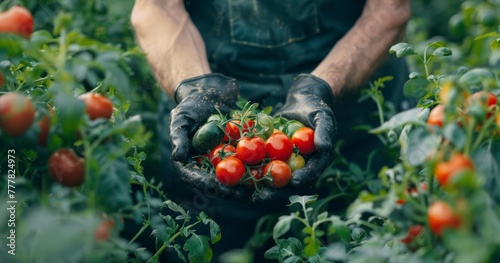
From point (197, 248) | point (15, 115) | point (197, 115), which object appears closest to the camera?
point (15, 115)

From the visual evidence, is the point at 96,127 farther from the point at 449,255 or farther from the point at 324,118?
the point at 324,118

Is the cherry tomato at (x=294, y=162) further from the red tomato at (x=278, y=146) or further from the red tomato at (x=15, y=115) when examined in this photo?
the red tomato at (x=15, y=115)

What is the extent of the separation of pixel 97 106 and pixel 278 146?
27.3 inches

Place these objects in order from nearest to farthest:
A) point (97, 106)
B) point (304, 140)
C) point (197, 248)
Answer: point (97, 106)
point (197, 248)
point (304, 140)

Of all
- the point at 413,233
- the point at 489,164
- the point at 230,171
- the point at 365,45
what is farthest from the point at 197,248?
the point at 365,45

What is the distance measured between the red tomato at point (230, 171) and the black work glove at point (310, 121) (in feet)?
0.32

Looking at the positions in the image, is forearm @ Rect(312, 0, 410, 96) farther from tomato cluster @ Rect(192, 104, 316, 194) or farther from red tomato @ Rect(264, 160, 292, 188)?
red tomato @ Rect(264, 160, 292, 188)

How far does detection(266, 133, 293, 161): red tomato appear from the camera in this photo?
185 centimetres

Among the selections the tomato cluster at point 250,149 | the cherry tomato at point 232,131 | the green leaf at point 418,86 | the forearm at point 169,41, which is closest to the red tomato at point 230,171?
the tomato cluster at point 250,149

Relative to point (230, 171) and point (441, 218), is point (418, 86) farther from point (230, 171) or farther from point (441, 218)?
point (441, 218)

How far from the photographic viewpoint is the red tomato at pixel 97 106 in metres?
1.26

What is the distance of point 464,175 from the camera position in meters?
0.97

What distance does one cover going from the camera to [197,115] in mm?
2010

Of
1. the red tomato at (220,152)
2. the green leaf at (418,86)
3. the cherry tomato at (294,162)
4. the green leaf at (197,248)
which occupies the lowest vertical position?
the green leaf at (197,248)
